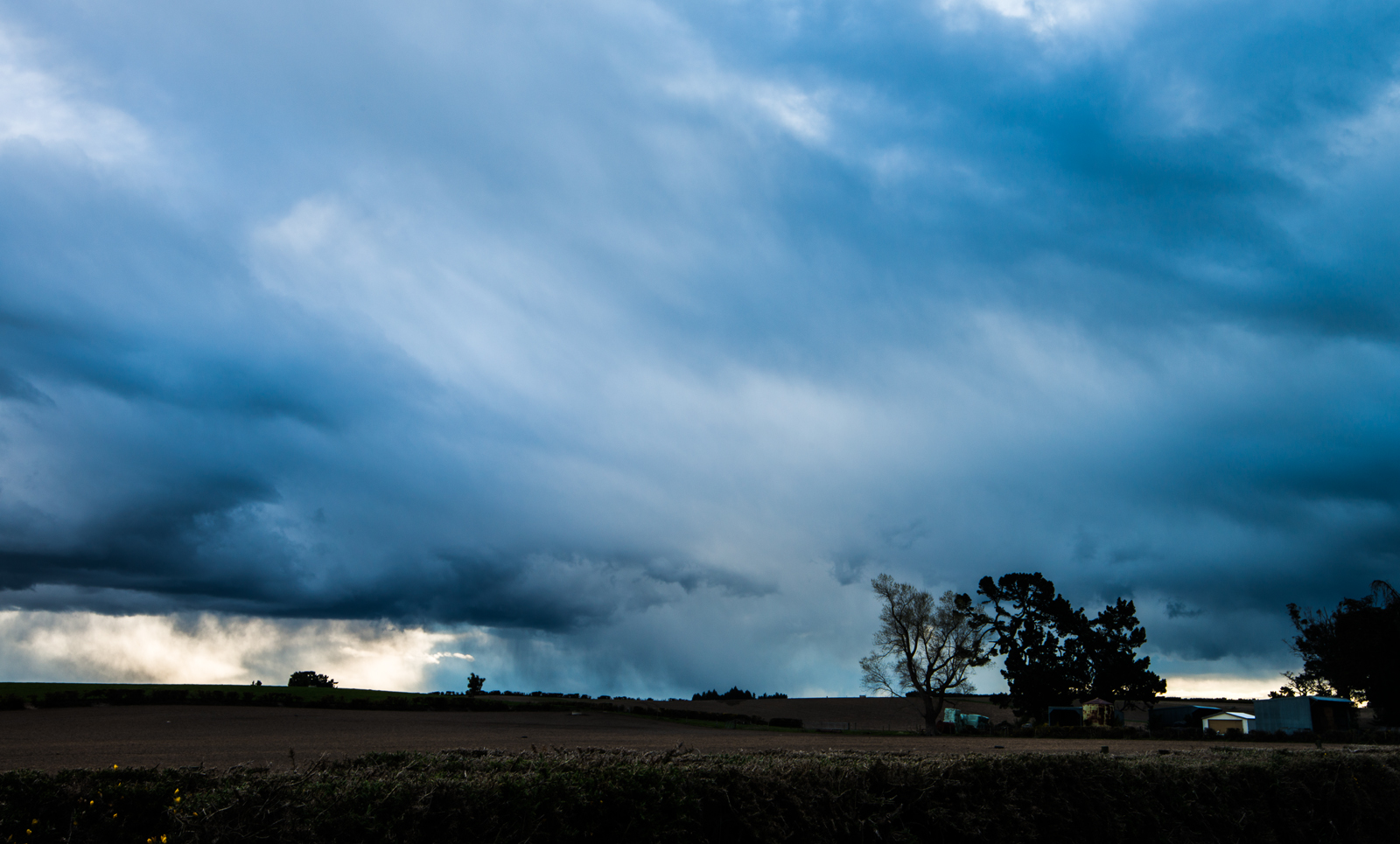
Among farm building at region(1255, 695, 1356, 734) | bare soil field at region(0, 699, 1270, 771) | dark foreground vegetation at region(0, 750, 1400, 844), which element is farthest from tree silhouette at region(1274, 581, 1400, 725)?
dark foreground vegetation at region(0, 750, 1400, 844)

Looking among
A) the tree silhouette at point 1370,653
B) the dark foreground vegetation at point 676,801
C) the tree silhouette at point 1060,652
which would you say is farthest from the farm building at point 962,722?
the dark foreground vegetation at point 676,801

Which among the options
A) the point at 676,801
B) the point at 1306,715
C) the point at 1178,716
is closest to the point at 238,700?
the point at 676,801

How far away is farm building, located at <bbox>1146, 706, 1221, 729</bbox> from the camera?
84.3m

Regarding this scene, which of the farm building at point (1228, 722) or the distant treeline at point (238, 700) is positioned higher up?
the distant treeline at point (238, 700)

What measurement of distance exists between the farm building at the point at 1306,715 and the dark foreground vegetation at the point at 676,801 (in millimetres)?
67699

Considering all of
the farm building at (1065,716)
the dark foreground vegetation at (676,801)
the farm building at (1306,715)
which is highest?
the dark foreground vegetation at (676,801)

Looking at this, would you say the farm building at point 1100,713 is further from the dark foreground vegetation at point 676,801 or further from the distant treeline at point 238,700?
the dark foreground vegetation at point 676,801

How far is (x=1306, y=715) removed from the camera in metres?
67.8

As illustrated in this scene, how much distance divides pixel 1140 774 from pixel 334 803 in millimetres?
12032

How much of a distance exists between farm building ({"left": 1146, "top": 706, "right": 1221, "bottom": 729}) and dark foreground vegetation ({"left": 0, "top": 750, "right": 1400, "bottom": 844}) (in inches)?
3227

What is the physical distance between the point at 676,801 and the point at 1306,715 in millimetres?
80621

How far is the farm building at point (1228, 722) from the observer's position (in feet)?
246

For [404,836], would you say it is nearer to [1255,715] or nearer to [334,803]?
[334,803]

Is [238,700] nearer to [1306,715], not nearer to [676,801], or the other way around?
[676,801]
